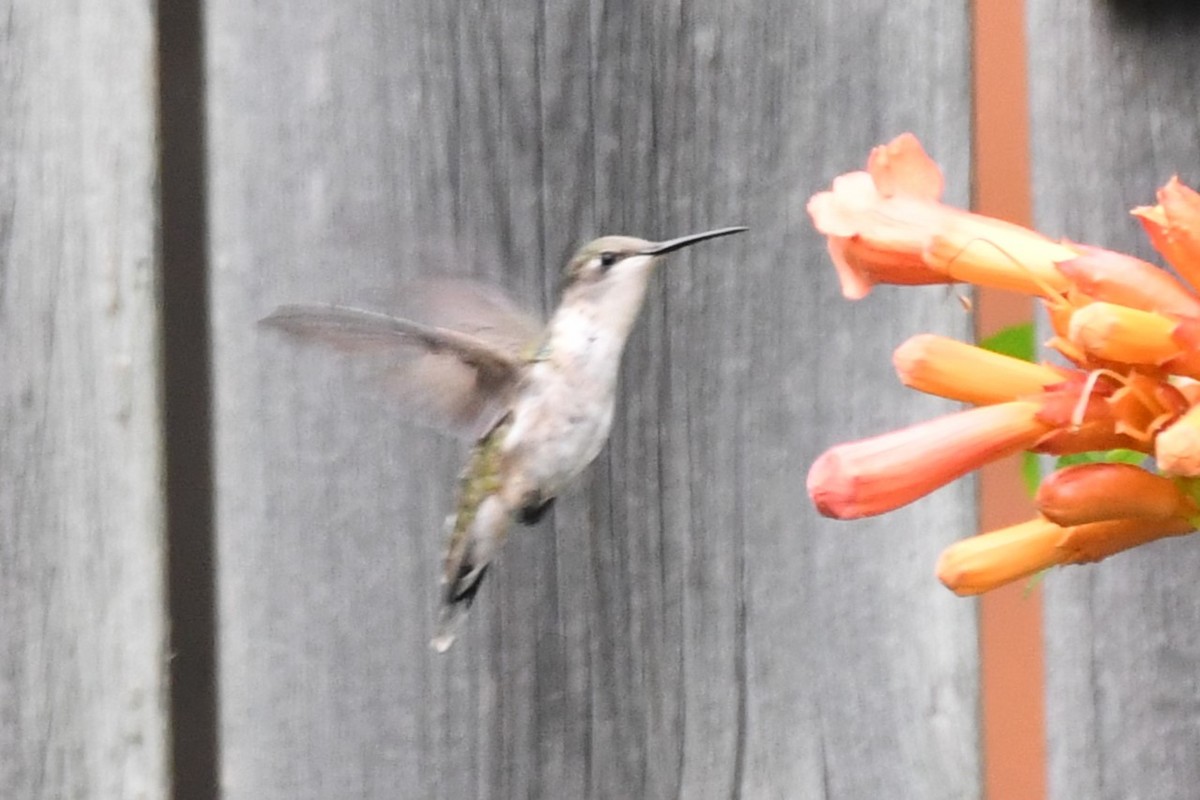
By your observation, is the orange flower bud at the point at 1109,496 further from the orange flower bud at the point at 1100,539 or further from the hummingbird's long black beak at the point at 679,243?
the hummingbird's long black beak at the point at 679,243

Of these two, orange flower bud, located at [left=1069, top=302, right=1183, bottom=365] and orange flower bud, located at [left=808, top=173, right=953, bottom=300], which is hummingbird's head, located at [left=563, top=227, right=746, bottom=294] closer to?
orange flower bud, located at [left=808, top=173, right=953, bottom=300]

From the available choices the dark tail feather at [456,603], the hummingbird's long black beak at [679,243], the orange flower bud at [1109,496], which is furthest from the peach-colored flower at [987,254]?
the dark tail feather at [456,603]

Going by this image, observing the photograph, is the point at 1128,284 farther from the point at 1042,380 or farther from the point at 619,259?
the point at 619,259

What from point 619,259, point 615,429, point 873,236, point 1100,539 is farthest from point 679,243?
point 1100,539

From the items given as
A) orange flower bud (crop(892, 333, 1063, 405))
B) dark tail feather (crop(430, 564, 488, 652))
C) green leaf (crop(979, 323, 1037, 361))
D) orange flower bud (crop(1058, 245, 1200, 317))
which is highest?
green leaf (crop(979, 323, 1037, 361))

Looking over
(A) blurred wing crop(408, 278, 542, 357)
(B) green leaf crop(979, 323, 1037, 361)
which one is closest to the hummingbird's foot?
(A) blurred wing crop(408, 278, 542, 357)
